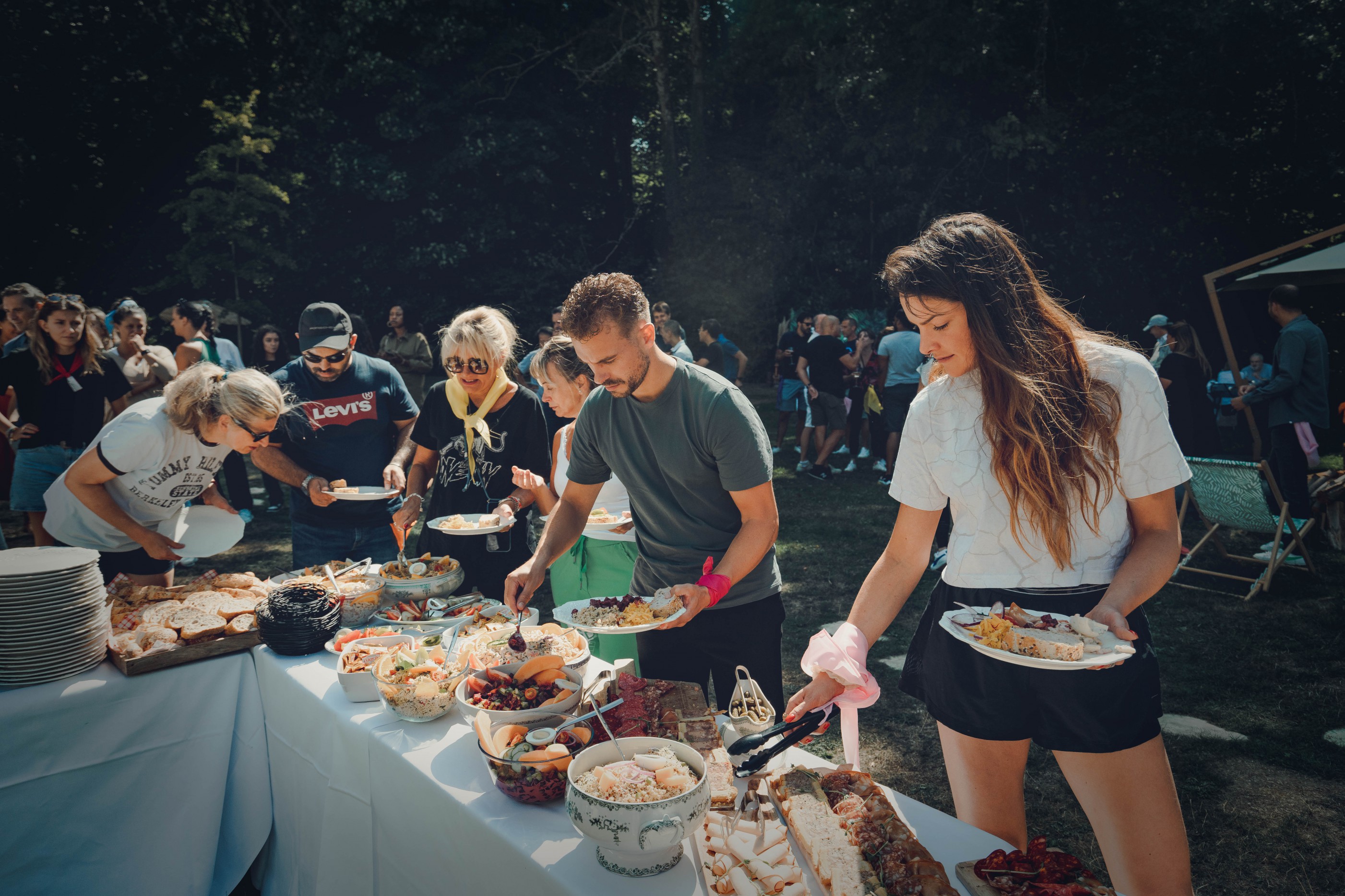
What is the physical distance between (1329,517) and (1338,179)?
29.5 ft

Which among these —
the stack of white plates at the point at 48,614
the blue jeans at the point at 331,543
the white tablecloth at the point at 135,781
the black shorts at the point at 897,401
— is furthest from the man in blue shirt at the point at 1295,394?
the stack of white plates at the point at 48,614

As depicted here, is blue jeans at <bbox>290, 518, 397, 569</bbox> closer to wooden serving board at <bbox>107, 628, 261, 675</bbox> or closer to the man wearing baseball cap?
the man wearing baseball cap

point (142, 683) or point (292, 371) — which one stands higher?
point (292, 371)

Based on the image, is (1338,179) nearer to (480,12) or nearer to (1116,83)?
(1116,83)

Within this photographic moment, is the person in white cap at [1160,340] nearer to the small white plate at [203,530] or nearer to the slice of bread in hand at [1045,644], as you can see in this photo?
the slice of bread in hand at [1045,644]

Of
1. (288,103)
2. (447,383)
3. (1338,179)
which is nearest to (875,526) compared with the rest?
(447,383)

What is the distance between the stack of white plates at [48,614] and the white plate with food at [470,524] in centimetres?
112

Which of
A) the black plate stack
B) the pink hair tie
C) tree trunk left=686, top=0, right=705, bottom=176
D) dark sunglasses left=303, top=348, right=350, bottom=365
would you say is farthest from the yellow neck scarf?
tree trunk left=686, top=0, right=705, bottom=176

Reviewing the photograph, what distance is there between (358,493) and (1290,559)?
627 cm

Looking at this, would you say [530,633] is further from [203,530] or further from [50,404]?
[50,404]

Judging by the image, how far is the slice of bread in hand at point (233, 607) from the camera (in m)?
2.68

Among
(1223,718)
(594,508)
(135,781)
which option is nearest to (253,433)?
(135,781)

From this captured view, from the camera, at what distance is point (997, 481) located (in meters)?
1.61

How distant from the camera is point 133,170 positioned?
1516 centimetres
